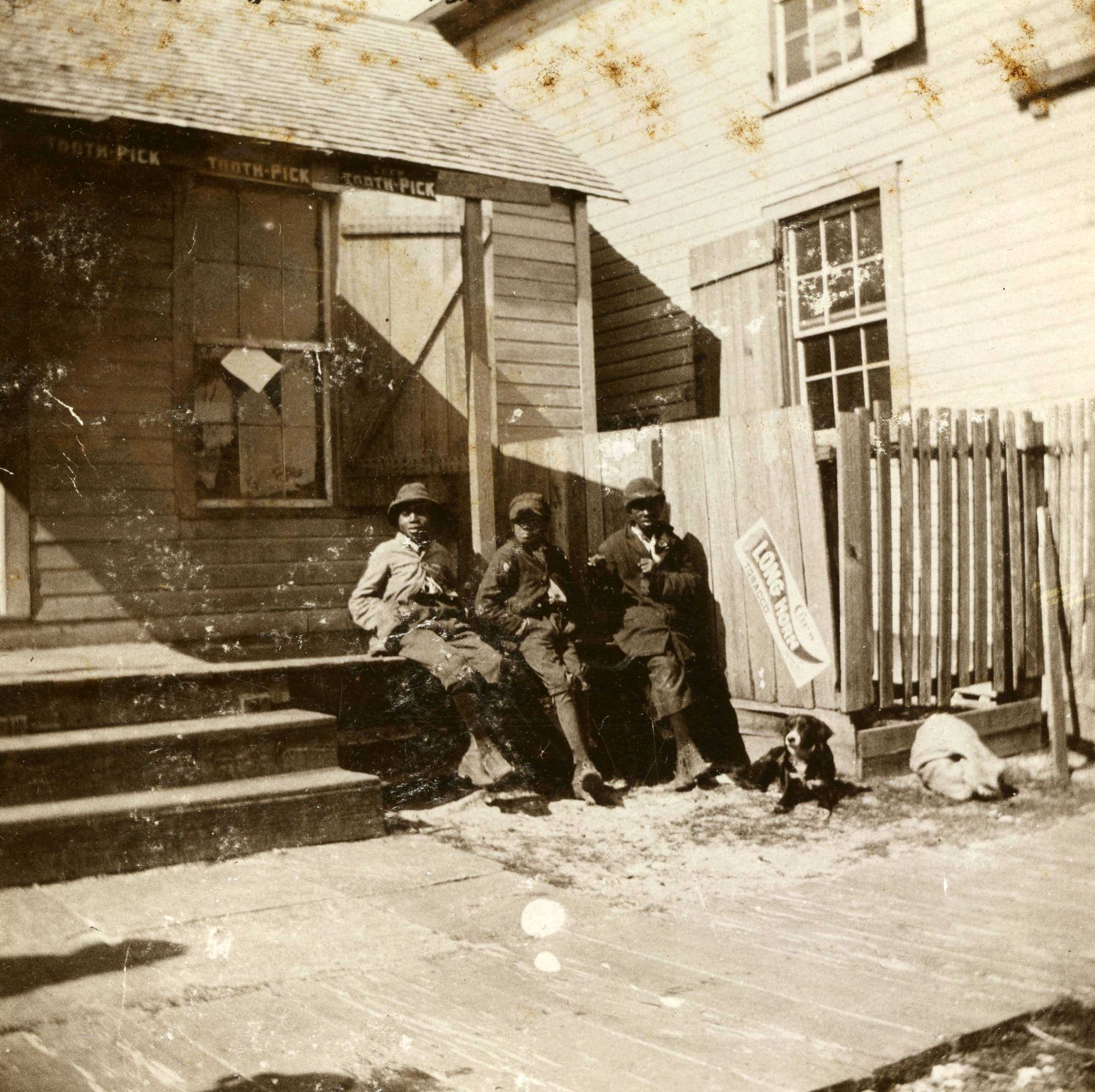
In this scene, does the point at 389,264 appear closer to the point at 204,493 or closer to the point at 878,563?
the point at 204,493

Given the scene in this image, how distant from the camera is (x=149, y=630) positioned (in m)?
6.84

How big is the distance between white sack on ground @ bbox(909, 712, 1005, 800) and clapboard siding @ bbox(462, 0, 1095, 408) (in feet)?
7.67

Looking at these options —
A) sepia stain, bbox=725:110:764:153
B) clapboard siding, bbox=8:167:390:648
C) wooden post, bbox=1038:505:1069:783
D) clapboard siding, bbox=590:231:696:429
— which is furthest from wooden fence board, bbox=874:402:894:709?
clapboard siding, bbox=8:167:390:648

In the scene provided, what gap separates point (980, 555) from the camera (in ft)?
20.7

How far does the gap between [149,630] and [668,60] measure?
20.9 ft

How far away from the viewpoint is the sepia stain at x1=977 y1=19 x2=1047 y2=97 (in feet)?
21.2

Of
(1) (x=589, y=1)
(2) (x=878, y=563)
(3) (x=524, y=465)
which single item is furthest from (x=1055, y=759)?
(1) (x=589, y=1)

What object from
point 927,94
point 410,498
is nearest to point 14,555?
point 410,498

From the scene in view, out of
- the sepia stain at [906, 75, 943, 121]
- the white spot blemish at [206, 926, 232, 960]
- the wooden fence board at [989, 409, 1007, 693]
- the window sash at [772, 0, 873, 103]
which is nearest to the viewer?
the white spot blemish at [206, 926, 232, 960]

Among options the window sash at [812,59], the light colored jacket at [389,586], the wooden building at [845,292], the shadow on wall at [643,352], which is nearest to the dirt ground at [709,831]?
the wooden building at [845,292]

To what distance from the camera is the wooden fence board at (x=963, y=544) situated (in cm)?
619

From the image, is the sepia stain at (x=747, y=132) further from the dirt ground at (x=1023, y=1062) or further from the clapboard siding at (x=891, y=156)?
the dirt ground at (x=1023, y=1062)

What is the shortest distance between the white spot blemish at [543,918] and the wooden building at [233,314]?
10.1ft

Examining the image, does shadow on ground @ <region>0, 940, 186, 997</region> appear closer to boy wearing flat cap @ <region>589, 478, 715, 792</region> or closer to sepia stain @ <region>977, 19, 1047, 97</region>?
boy wearing flat cap @ <region>589, 478, 715, 792</region>
